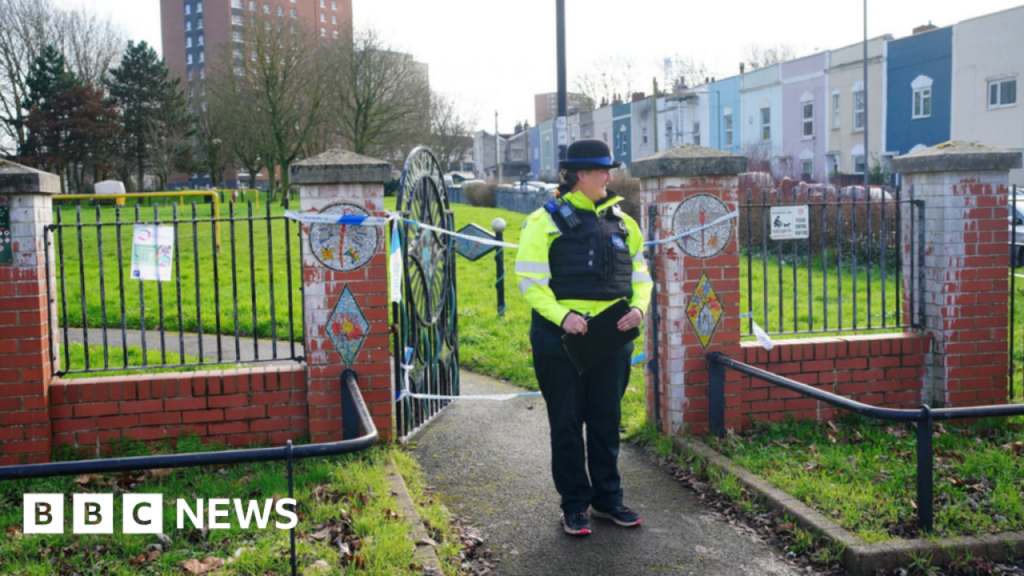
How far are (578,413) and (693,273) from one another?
172 centimetres

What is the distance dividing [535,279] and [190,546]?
7.03 ft

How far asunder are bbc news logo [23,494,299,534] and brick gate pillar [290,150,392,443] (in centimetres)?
98

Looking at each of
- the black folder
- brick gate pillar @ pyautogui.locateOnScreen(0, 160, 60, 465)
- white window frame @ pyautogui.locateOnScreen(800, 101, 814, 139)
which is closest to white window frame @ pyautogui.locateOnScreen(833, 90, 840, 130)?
white window frame @ pyautogui.locateOnScreen(800, 101, 814, 139)

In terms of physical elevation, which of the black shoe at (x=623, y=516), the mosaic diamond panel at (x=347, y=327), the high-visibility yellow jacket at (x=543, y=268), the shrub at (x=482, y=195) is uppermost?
the shrub at (x=482, y=195)

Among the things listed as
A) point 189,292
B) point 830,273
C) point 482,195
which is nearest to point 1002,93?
point 482,195

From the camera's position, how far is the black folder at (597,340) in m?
4.57

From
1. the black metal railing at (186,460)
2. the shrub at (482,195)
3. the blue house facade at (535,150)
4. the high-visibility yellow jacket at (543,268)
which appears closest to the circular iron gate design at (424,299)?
the high-visibility yellow jacket at (543,268)

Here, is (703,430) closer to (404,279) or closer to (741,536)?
(741,536)

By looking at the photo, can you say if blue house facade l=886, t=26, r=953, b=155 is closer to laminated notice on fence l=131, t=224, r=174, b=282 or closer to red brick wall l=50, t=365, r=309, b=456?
red brick wall l=50, t=365, r=309, b=456

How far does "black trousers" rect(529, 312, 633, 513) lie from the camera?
473 cm

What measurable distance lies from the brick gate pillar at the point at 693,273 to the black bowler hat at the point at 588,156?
133 centimetres

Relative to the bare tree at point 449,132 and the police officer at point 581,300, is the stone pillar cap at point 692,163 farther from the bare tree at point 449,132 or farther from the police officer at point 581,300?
the bare tree at point 449,132

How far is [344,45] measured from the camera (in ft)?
124

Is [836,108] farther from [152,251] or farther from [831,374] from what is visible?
[152,251]
